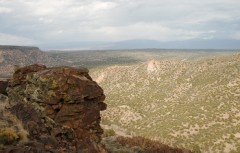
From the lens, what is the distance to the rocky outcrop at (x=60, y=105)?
21266mm

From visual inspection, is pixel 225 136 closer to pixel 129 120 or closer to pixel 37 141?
pixel 129 120

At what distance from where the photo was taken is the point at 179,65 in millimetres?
108188

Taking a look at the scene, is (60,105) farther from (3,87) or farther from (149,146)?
(149,146)

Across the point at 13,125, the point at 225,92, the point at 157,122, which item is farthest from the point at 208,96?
the point at 13,125

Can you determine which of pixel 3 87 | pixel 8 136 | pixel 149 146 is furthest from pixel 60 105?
pixel 149 146

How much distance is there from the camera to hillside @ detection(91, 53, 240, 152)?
60.3 metres

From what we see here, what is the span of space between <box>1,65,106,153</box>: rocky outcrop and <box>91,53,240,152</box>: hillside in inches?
1320

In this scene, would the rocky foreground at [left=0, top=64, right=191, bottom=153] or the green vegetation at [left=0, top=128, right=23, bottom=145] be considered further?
the rocky foreground at [left=0, top=64, right=191, bottom=153]

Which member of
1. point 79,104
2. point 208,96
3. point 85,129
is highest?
point 79,104

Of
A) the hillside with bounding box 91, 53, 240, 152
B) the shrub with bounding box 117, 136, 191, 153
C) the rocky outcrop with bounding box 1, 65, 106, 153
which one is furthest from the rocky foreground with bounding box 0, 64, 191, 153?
the hillside with bounding box 91, 53, 240, 152

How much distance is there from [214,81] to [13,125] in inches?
2842

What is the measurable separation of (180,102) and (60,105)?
2340 inches

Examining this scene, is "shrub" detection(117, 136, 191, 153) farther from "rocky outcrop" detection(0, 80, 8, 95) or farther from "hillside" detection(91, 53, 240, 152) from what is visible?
"hillside" detection(91, 53, 240, 152)

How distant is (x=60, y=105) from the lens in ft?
77.1
